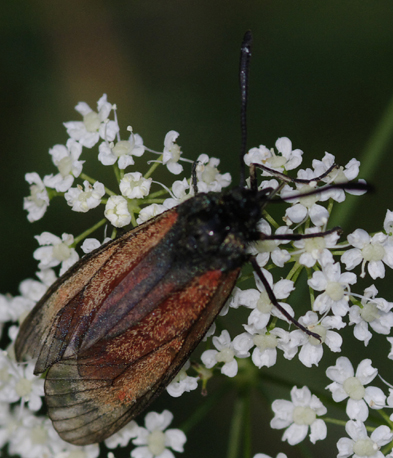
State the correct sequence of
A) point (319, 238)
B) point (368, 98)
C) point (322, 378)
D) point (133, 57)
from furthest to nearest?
point (133, 57) < point (368, 98) < point (322, 378) < point (319, 238)

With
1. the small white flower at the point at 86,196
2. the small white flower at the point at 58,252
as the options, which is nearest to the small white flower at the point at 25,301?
the small white flower at the point at 58,252

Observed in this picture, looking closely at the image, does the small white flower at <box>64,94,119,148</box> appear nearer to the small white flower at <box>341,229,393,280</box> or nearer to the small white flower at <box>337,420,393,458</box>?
the small white flower at <box>341,229,393,280</box>

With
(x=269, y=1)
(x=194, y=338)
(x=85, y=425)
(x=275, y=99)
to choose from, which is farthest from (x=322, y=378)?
(x=269, y=1)

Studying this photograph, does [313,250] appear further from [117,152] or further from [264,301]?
[117,152]

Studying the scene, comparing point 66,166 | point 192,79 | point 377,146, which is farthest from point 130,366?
point 192,79

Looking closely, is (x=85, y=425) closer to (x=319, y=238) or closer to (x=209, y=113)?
(x=319, y=238)

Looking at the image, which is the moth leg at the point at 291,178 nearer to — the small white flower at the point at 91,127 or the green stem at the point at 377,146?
the green stem at the point at 377,146
